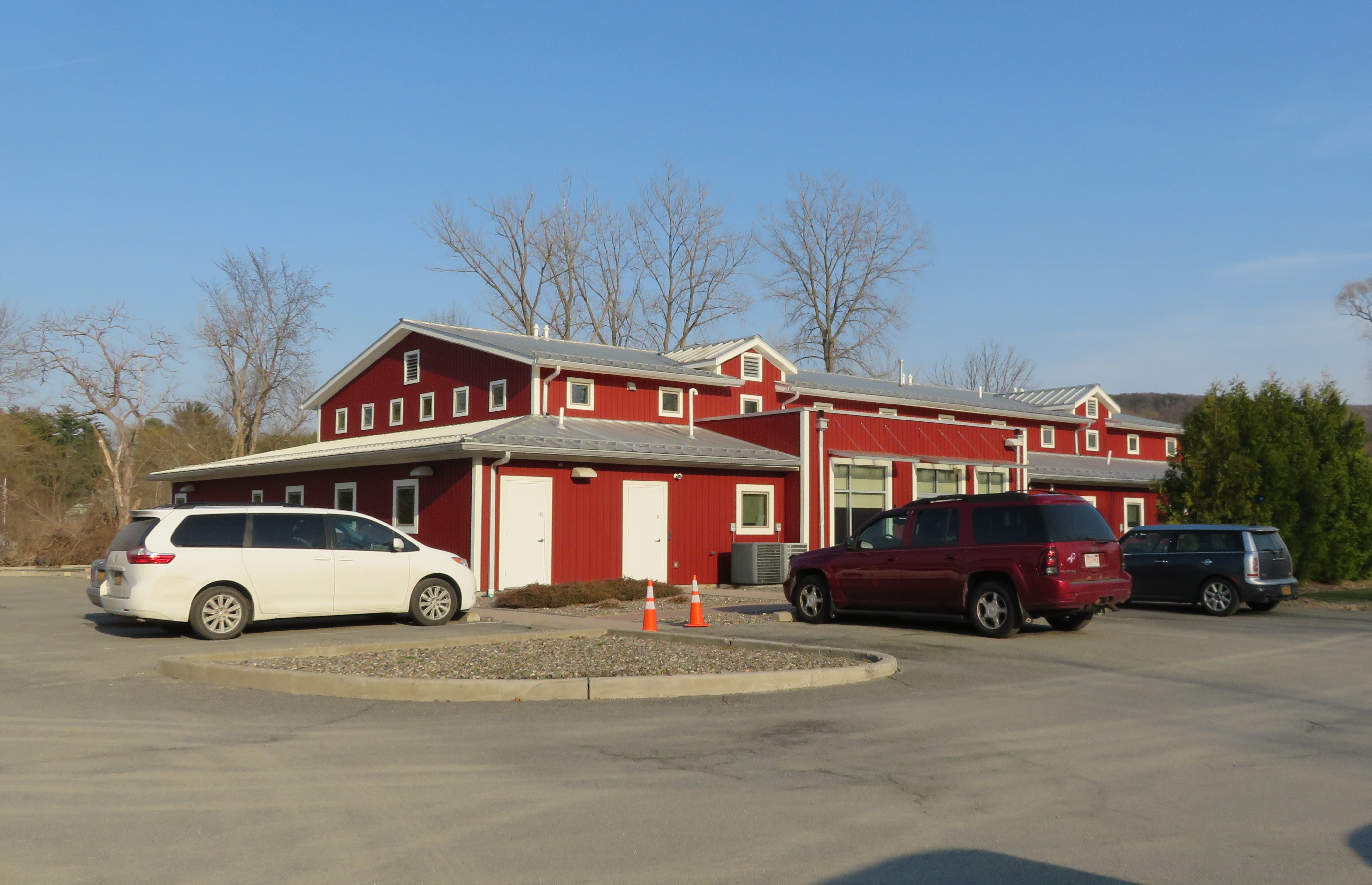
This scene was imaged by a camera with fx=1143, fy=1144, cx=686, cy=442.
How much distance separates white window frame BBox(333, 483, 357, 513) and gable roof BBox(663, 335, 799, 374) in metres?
10.1

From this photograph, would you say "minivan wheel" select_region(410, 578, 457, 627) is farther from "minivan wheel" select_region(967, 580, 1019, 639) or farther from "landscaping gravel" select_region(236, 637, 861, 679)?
"minivan wheel" select_region(967, 580, 1019, 639)

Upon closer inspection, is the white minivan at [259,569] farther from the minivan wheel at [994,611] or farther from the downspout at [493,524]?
the minivan wheel at [994,611]

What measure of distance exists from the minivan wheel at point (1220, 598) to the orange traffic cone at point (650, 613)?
9.97m

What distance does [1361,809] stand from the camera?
251 inches

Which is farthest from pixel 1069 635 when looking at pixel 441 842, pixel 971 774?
pixel 441 842

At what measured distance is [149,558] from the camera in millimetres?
13680

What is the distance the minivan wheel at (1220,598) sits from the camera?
1889 cm

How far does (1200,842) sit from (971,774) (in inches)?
64.5

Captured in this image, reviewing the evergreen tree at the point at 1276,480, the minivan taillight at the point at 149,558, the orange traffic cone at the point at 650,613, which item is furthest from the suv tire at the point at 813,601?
the evergreen tree at the point at 1276,480

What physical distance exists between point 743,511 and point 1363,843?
2185cm

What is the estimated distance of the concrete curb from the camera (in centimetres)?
977

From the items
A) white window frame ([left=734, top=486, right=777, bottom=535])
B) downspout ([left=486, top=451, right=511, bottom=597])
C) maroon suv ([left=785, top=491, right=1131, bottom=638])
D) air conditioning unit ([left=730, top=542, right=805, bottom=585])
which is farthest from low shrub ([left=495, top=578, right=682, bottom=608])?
white window frame ([left=734, top=486, right=777, bottom=535])

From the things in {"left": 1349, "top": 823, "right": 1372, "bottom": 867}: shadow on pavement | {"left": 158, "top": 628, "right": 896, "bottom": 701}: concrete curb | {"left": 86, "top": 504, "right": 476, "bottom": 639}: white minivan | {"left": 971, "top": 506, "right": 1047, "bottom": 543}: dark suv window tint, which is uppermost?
{"left": 971, "top": 506, "right": 1047, "bottom": 543}: dark suv window tint

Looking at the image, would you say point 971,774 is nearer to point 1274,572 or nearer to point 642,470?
point 1274,572
